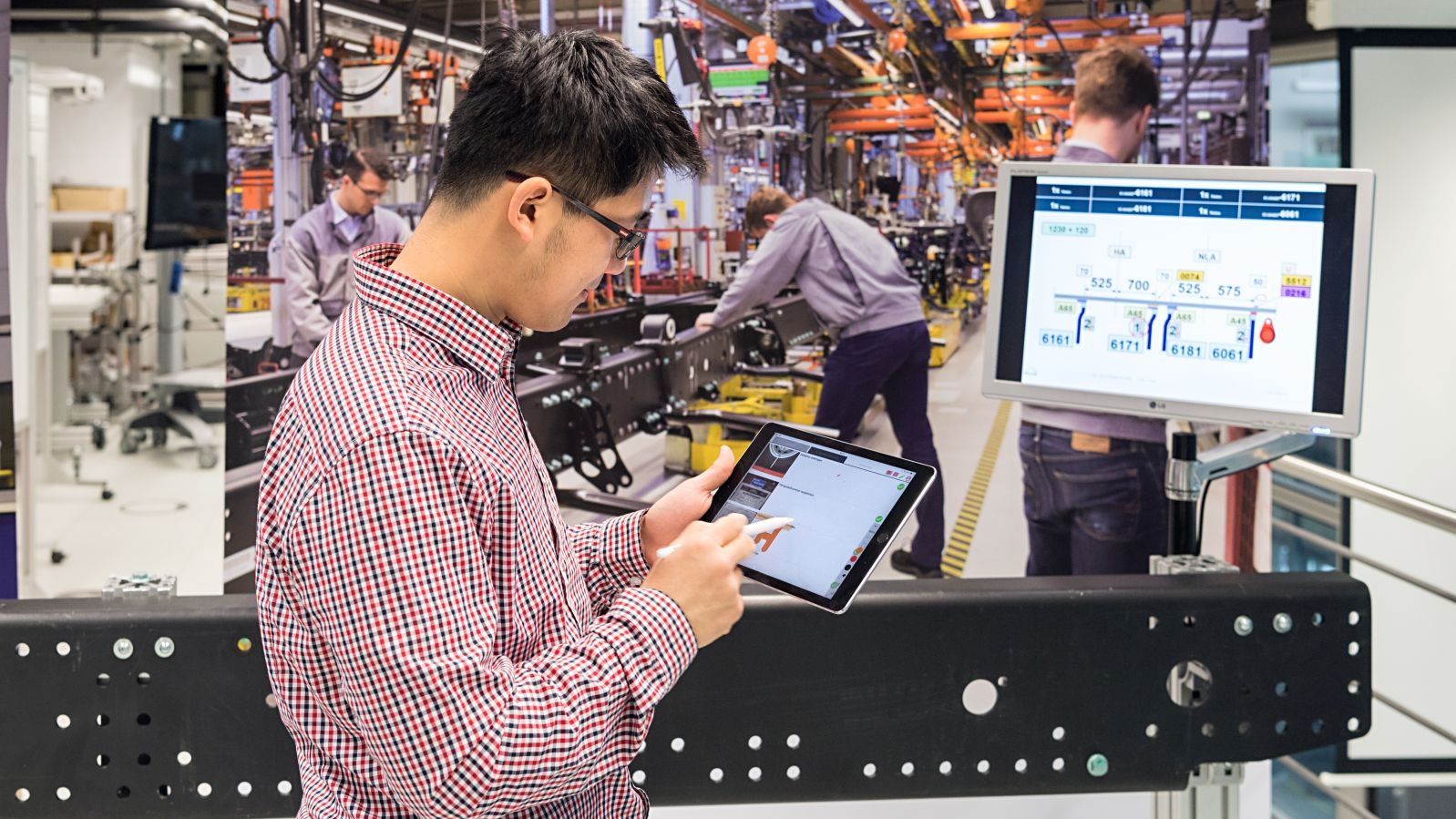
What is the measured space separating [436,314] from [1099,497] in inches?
84.4

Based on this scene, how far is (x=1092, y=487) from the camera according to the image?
2838 millimetres

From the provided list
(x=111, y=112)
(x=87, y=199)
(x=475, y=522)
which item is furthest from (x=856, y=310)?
(x=111, y=112)

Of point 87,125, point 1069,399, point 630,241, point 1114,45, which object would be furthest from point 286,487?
point 87,125

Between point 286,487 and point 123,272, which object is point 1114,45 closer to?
point 286,487

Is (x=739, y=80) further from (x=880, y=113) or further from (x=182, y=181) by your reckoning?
(x=182, y=181)

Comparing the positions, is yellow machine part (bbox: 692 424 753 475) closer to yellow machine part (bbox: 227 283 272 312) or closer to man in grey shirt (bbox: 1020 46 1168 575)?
man in grey shirt (bbox: 1020 46 1168 575)

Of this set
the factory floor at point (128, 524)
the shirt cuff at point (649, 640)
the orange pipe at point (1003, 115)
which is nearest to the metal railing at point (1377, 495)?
the orange pipe at point (1003, 115)

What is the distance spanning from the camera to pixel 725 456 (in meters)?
1.29

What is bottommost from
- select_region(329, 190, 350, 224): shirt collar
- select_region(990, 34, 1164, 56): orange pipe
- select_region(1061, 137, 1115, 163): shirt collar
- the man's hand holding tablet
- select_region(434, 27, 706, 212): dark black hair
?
the man's hand holding tablet

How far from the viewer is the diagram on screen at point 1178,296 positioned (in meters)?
1.82

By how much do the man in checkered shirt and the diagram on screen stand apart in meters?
1.01

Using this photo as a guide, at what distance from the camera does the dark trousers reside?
12.0 feet

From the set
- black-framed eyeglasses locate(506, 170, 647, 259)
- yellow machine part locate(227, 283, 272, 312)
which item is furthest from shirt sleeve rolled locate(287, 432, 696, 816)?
yellow machine part locate(227, 283, 272, 312)

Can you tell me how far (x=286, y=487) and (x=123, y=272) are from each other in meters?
8.55
